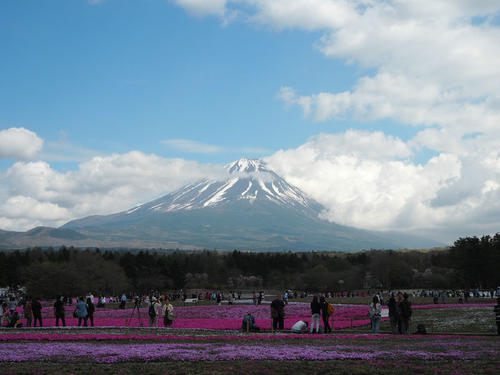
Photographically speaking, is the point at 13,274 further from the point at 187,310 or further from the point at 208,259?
the point at 187,310

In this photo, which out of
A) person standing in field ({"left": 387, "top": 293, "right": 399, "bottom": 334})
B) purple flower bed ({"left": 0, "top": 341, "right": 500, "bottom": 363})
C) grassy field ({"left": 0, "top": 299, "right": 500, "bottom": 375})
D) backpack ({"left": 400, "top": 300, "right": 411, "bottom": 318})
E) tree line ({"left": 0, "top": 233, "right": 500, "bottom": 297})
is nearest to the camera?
grassy field ({"left": 0, "top": 299, "right": 500, "bottom": 375})

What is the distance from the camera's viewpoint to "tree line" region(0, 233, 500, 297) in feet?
319

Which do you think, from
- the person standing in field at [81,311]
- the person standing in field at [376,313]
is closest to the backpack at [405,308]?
the person standing in field at [376,313]

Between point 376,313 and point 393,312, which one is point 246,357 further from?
point 376,313

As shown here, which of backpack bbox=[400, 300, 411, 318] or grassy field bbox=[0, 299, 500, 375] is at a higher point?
backpack bbox=[400, 300, 411, 318]

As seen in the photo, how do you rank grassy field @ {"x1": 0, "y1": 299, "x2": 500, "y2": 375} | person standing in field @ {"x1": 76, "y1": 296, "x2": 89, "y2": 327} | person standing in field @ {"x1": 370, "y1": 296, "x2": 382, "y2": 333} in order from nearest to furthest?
grassy field @ {"x1": 0, "y1": 299, "x2": 500, "y2": 375}, person standing in field @ {"x1": 370, "y1": 296, "x2": 382, "y2": 333}, person standing in field @ {"x1": 76, "y1": 296, "x2": 89, "y2": 327}

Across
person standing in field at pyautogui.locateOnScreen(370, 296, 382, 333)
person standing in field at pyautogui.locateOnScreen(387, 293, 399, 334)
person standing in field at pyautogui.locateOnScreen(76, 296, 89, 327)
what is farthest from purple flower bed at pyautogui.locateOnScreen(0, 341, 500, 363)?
person standing in field at pyautogui.locateOnScreen(76, 296, 89, 327)

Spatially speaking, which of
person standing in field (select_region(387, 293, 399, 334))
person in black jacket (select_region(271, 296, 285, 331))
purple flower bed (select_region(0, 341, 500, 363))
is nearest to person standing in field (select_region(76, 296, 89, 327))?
person in black jacket (select_region(271, 296, 285, 331))

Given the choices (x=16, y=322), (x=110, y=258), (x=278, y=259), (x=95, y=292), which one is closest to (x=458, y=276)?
(x=278, y=259)

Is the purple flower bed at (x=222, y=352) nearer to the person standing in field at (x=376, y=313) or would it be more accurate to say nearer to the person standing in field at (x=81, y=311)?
the person standing in field at (x=376, y=313)

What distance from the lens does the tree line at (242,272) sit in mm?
97125

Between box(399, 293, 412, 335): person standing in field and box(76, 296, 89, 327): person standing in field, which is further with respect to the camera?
box(76, 296, 89, 327): person standing in field

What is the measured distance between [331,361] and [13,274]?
421 feet

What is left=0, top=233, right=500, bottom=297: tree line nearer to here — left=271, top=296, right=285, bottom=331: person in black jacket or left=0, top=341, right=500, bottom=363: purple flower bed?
left=271, top=296, right=285, bottom=331: person in black jacket
